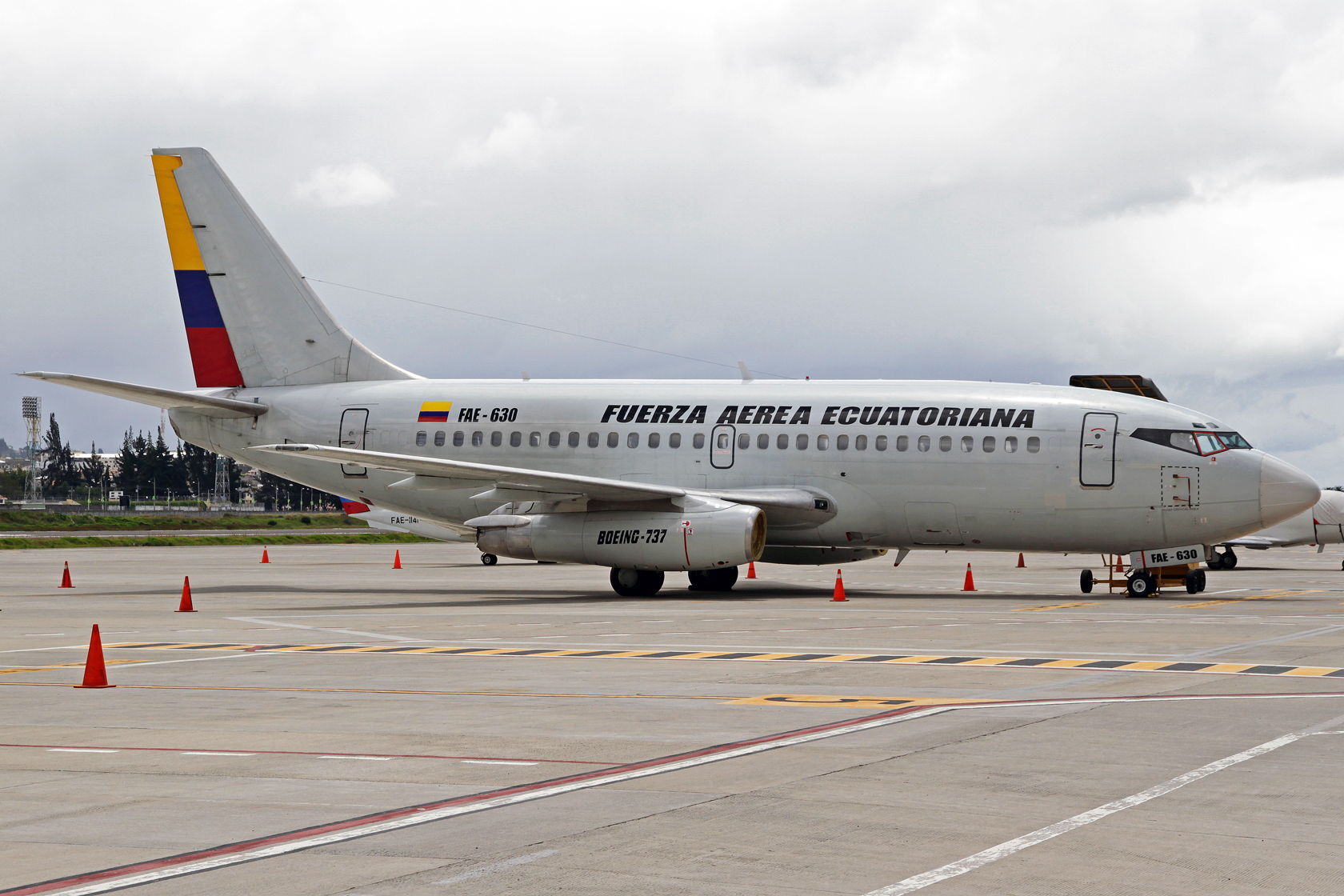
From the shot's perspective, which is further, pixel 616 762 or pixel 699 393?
pixel 699 393

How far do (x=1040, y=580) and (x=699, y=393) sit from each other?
11554 mm

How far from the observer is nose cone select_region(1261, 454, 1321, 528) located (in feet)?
89.8

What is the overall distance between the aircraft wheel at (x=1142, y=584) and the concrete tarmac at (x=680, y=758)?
20.1ft

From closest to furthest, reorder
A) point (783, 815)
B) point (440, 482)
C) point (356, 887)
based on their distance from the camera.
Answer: point (356, 887) < point (783, 815) < point (440, 482)

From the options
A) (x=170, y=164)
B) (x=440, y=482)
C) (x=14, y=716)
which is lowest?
(x=14, y=716)

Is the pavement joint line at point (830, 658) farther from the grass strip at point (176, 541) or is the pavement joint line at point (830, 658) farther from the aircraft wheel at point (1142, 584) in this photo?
the grass strip at point (176, 541)

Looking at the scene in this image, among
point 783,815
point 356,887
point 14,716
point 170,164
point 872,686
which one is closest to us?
point 356,887

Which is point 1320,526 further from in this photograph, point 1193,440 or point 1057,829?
point 1057,829

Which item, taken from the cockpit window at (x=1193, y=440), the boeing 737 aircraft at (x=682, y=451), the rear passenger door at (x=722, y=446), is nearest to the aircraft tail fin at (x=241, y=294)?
the boeing 737 aircraft at (x=682, y=451)

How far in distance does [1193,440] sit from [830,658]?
1429 centimetres

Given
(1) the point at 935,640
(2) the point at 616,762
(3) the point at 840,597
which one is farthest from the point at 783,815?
(3) the point at 840,597

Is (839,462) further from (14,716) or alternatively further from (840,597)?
(14,716)

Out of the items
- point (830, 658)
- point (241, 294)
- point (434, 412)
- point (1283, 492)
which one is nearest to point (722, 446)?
point (434, 412)

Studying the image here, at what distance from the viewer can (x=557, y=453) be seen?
32.4 meters
